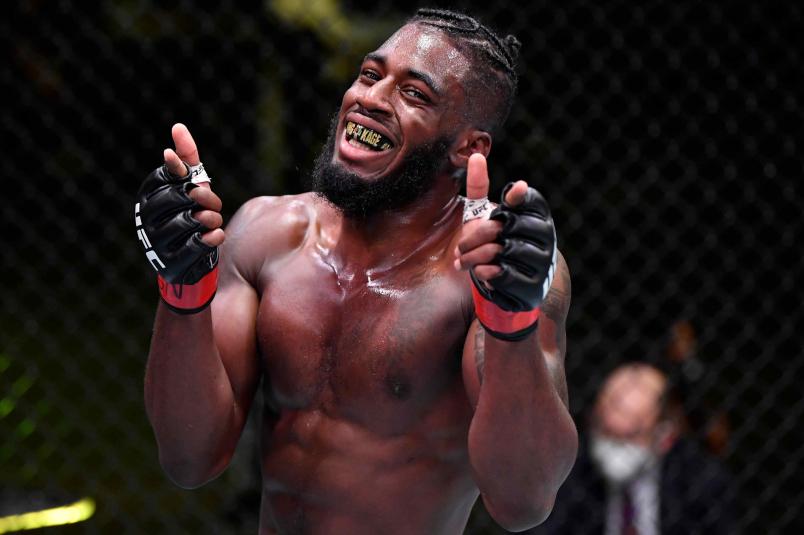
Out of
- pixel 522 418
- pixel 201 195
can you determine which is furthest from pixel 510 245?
pixel 201 195

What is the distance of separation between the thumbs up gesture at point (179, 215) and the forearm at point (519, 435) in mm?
316

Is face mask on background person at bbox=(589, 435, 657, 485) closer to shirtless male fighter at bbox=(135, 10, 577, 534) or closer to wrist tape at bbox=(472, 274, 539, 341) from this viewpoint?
shirtless male fighter at bbox=(135, 10, 577, 534)

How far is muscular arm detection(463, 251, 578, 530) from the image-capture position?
1.21m

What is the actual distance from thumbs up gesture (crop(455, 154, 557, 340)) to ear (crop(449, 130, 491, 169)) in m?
0.34

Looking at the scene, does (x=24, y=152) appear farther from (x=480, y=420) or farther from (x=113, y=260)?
Answer: (x=480, y=420)

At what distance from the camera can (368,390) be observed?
4.71 ft

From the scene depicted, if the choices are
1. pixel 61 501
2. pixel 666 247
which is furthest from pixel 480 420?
pixel 666 247

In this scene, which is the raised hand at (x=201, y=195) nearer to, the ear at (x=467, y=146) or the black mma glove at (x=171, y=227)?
the black mma glove at (x=171, y=227)

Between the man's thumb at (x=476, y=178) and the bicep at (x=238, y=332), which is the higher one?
the man's thumb at (x=476, y=178)

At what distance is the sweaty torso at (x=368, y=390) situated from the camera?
143 centimetres

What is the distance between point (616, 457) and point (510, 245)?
1.64 m

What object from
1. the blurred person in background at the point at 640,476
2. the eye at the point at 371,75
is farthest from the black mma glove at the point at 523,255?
the blurred person in background at the point at 640,476

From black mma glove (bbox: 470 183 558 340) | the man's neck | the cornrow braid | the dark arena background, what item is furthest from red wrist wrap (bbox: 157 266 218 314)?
the dark arena background

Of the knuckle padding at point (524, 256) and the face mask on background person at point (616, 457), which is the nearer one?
the knuckle padding at point (524, 256)
